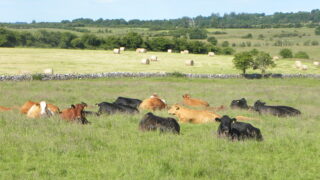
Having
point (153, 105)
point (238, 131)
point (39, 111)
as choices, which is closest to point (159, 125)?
point (238, 131)

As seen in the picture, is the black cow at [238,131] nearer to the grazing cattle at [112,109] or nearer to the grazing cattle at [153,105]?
the grazing cattle at [112,109]

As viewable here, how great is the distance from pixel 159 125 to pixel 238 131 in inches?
90.0

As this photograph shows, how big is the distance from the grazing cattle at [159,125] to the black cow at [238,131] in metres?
1.33

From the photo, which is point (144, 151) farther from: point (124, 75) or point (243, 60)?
point (243, 60)

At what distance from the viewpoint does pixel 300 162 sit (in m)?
10.5

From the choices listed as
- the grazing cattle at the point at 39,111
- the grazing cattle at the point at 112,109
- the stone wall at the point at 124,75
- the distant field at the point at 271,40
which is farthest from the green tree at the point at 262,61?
the distant field at the point at 271,40

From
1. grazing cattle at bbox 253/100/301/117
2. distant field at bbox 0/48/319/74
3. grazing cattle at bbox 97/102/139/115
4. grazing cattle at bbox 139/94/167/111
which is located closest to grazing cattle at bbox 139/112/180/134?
grazing cattle at bbox 97/102/139/115

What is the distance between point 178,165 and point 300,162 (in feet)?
Result: 9.21

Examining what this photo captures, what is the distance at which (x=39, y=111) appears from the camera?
16031 mm

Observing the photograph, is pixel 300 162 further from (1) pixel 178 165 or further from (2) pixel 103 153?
(2) pixel 103 153

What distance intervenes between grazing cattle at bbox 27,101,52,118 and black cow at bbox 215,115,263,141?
6.21 m

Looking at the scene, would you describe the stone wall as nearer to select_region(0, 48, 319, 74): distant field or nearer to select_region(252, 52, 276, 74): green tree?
select_region(252, 52, 276, 74): green tree

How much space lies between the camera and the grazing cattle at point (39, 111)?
15.9 meters

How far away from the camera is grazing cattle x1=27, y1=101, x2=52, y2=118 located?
625 inches
